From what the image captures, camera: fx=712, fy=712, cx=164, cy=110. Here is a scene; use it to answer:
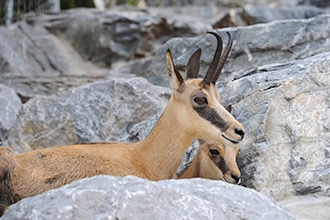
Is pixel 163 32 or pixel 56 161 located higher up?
pixel 56 161

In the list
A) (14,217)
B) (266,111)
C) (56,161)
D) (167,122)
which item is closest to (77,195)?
(14,217)

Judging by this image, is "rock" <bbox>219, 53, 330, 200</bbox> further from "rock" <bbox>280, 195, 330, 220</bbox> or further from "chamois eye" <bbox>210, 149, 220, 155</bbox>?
"chamois eye" <bbox>210, 149, 220, 155</bbox>

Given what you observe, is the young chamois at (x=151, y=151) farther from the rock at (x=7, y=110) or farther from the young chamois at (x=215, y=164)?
the rock at (x=7, y=110)

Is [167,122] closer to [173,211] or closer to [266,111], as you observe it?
[266,111]

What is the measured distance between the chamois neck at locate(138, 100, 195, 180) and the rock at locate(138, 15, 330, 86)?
403 cm

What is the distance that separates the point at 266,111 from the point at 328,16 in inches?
190

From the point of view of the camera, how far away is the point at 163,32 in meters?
18.7

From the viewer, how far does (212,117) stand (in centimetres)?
775

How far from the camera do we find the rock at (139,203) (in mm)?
5184

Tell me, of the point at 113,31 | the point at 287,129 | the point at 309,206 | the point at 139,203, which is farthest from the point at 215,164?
the point at 113,31

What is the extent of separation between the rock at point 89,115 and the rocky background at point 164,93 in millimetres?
18

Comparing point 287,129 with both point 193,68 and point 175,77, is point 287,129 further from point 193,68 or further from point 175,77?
point 175,77

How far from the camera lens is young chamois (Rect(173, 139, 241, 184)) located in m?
7.92

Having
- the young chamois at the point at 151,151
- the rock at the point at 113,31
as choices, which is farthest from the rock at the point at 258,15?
the young chamois at the point at 151,151
